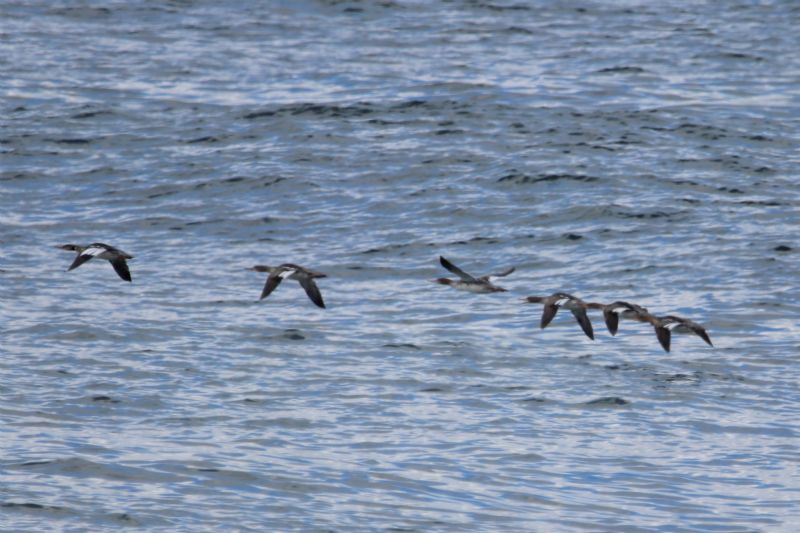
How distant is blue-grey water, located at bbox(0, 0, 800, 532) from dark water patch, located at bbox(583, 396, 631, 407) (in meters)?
0.07

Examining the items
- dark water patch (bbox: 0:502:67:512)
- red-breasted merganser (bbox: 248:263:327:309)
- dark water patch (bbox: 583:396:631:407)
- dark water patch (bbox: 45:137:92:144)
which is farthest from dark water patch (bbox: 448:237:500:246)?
dark water patch (bbox: 0:502:67:512)

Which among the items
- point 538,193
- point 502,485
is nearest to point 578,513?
point 502,485

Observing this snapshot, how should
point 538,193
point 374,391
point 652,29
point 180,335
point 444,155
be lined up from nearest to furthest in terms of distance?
point 374,391 < point 180,335 < point 538,193 < point 444,155 < point 652,29

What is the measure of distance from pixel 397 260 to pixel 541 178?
5895mm

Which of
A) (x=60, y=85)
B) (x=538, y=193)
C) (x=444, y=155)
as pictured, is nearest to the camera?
(x=538, y=193)

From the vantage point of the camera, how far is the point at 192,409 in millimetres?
21703

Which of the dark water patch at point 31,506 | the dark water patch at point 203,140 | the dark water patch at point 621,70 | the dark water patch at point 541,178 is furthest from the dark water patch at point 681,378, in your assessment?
the dark water patch at point 621,70

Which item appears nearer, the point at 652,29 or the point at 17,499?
the point at 17,499

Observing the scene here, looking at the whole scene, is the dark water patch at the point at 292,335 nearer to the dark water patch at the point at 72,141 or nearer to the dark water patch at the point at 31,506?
the dark water patch at the point at 31,506

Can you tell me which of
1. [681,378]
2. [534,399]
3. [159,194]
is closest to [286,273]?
[534,399]

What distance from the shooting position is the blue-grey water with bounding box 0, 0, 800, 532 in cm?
1914

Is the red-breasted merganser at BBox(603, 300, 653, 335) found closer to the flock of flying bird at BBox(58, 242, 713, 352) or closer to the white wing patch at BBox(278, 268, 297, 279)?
the flock of flying bird at BBox(58, 242, 713, 352)

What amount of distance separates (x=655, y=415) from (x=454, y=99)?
1901 centimetres

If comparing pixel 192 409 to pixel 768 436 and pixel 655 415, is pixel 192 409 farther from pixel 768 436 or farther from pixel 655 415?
pixel 768 436
